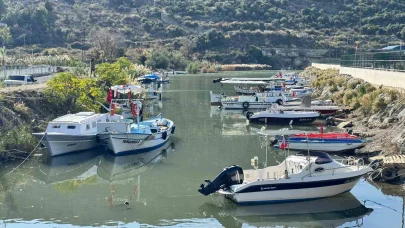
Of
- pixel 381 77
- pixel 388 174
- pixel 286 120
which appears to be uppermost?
pixel 381 77

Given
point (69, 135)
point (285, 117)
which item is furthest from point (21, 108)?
point (285, 117)

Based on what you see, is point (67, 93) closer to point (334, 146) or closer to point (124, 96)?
point (124, 96)

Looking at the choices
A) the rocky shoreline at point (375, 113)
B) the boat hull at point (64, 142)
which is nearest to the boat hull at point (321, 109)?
the rocky shoreline at point (375, 113)

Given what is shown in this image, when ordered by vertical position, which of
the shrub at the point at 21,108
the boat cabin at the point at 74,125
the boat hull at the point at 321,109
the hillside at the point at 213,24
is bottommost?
the boat hull at the point at 321,109

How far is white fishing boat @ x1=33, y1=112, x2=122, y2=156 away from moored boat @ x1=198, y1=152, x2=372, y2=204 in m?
12.3

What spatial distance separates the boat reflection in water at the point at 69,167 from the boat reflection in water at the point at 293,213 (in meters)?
9.38

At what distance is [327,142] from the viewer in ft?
110

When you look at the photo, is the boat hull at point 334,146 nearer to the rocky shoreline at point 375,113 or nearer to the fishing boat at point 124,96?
the rocky shoreline at point 375,113

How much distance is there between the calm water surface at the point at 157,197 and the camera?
73.8ft

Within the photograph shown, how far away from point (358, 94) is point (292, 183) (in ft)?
95.0

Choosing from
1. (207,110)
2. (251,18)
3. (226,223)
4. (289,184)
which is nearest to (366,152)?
(289,184)

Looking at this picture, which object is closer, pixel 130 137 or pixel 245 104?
pixel 130 137

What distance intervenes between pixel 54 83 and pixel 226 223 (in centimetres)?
2221

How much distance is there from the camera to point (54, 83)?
132ft
